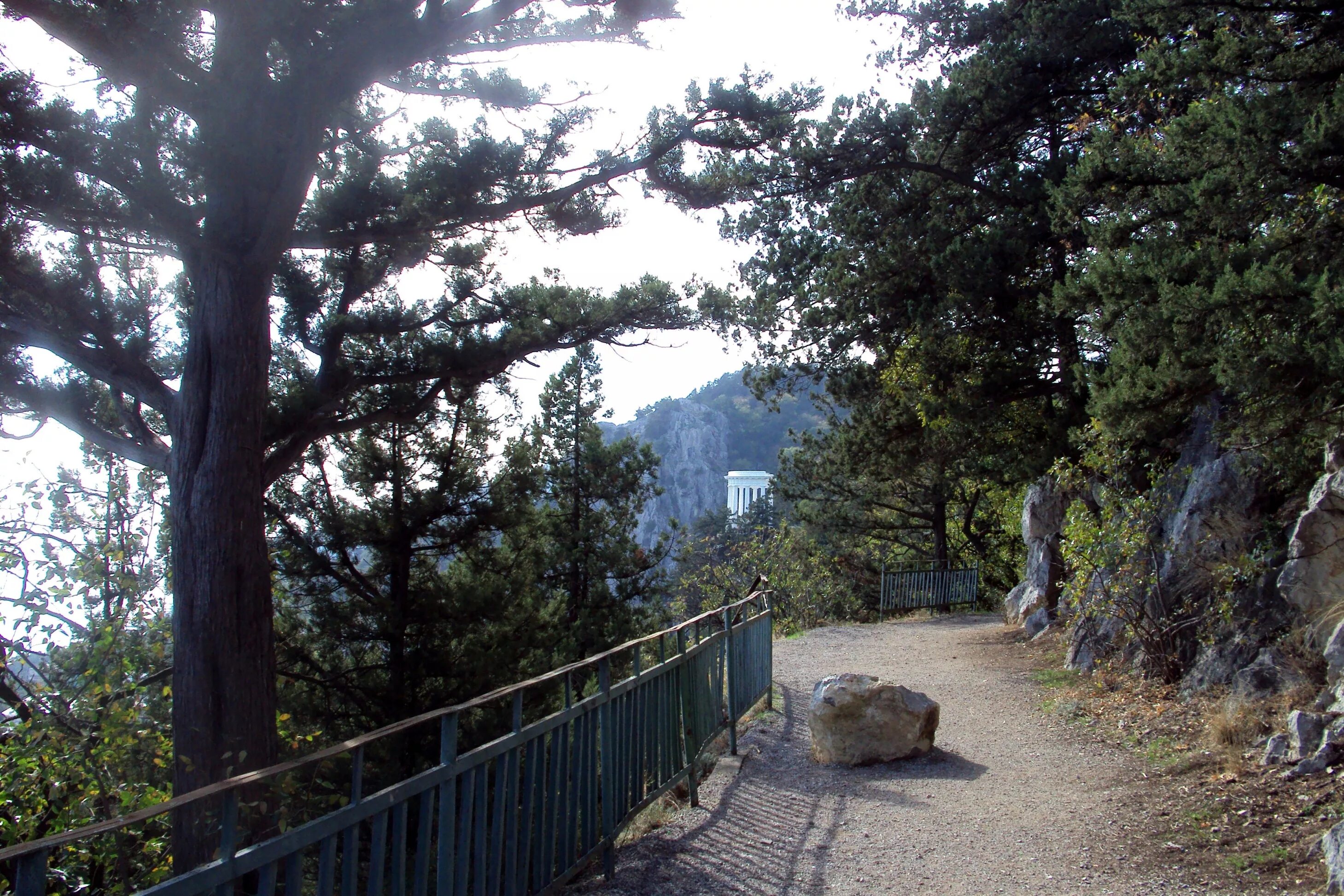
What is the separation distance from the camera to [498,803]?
3.63 m

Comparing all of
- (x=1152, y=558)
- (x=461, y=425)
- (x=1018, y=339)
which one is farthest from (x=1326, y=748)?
(x=461, y=425)

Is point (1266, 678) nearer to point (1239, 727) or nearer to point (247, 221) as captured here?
point (1239, 727)

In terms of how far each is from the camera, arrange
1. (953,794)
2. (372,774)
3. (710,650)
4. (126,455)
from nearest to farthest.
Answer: (953,794) → (710,650) → (126,455) → (372,774)

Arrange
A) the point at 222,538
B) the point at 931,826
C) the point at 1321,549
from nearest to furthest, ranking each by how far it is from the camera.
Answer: the point at 931,826
the point at 1321,549
the point at 222,538

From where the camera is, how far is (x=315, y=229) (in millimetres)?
10180

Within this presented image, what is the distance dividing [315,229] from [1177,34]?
8821 mm

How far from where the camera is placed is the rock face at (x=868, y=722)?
7195 millimetres

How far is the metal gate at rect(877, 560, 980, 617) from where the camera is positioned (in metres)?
23.2

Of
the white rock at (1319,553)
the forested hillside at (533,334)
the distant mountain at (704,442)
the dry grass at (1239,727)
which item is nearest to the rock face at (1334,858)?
the forested hillside at (533,334)

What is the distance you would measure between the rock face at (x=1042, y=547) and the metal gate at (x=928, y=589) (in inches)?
237

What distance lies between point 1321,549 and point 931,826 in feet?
12.5

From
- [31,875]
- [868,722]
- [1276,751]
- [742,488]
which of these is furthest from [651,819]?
[742,488]

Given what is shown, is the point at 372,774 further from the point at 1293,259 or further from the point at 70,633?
the point at 1293,259

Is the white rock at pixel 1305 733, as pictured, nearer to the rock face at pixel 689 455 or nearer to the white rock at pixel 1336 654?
the white rock at pixel 1336 654
